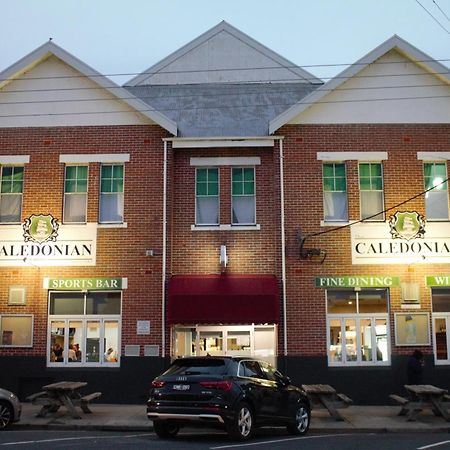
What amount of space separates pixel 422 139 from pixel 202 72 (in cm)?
922

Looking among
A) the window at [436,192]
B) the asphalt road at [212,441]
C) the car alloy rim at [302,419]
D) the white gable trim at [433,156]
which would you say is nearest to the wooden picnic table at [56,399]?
the asphalt road at [212,441]

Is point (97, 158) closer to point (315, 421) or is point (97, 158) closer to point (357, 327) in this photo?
point (357, 327)

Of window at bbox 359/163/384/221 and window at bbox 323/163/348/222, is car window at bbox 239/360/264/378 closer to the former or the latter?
window at bbox 323/163/348/222

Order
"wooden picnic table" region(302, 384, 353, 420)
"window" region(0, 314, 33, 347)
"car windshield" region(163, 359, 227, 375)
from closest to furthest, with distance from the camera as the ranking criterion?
"car windshield" region(163, 359, 227, 375)
"wooden picnic table" region(302, 384, 353, 420)
"window" region(0, 314, 33, 347)

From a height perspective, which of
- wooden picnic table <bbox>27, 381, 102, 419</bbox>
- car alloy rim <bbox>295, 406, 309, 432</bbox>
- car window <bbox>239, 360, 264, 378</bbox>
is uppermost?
car window <bbox>239, 360, 264, 378</bbox>

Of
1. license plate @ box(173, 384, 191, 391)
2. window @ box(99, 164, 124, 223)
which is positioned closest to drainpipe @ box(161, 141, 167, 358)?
window @ box(99, 164, 124, 223)

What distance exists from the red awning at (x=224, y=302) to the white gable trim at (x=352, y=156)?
393 cm

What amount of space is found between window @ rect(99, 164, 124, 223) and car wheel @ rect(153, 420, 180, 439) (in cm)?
768

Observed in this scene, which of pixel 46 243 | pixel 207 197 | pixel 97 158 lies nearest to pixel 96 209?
pixel 97 158

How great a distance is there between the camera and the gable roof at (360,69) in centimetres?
1898

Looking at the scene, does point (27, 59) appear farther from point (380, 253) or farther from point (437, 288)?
point (437, 288)

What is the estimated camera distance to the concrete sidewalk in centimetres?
1414

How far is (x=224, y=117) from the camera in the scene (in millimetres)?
21047

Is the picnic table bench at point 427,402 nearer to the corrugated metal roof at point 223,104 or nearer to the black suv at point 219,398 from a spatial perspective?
the black suv at point 219,398
